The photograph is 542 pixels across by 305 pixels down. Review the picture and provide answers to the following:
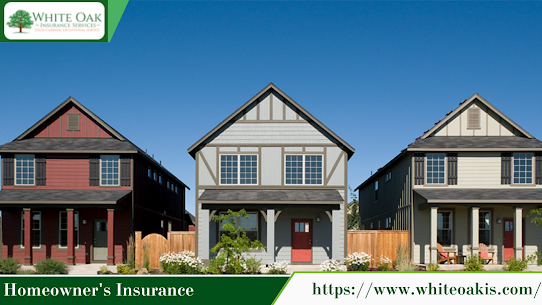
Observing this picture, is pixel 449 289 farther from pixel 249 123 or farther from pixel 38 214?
pixel 38 214

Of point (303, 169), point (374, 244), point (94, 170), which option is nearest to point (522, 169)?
point (374, 244)

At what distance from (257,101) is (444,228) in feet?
36.2

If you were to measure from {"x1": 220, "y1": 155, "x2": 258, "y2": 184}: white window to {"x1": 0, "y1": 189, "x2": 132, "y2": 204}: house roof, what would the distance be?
4.90 metres

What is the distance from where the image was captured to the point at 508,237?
26453 mm

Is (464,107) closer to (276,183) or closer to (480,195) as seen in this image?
(480,195)

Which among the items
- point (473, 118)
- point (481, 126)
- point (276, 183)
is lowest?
point (276, 183)

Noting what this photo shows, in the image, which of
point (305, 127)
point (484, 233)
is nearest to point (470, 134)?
point (484, 233)

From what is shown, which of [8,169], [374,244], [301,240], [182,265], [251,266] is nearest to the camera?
[251,266]

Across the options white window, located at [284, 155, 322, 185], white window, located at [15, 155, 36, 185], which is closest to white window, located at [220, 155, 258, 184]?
white window, located at [284, 155, 322, 185]

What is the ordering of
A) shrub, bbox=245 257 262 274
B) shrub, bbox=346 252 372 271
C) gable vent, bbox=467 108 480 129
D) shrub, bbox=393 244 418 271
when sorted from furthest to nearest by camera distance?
gable vent, bbox=467 108 480 129 < shrub, bbox=346 252 372 271 < shrub, bbox=393 244 418 271 < shrub, bbox=245 257 262 274

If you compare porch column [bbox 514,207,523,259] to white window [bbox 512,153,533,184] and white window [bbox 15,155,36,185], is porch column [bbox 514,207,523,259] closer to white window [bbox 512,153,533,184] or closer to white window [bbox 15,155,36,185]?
white window [bbox 512,153,533,184]

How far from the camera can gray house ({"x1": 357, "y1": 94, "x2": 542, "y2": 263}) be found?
25812 mm

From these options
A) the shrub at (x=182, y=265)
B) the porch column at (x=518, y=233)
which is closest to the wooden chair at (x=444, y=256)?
the porch column at (x=518, y=233)

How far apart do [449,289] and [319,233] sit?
13.7 meters
